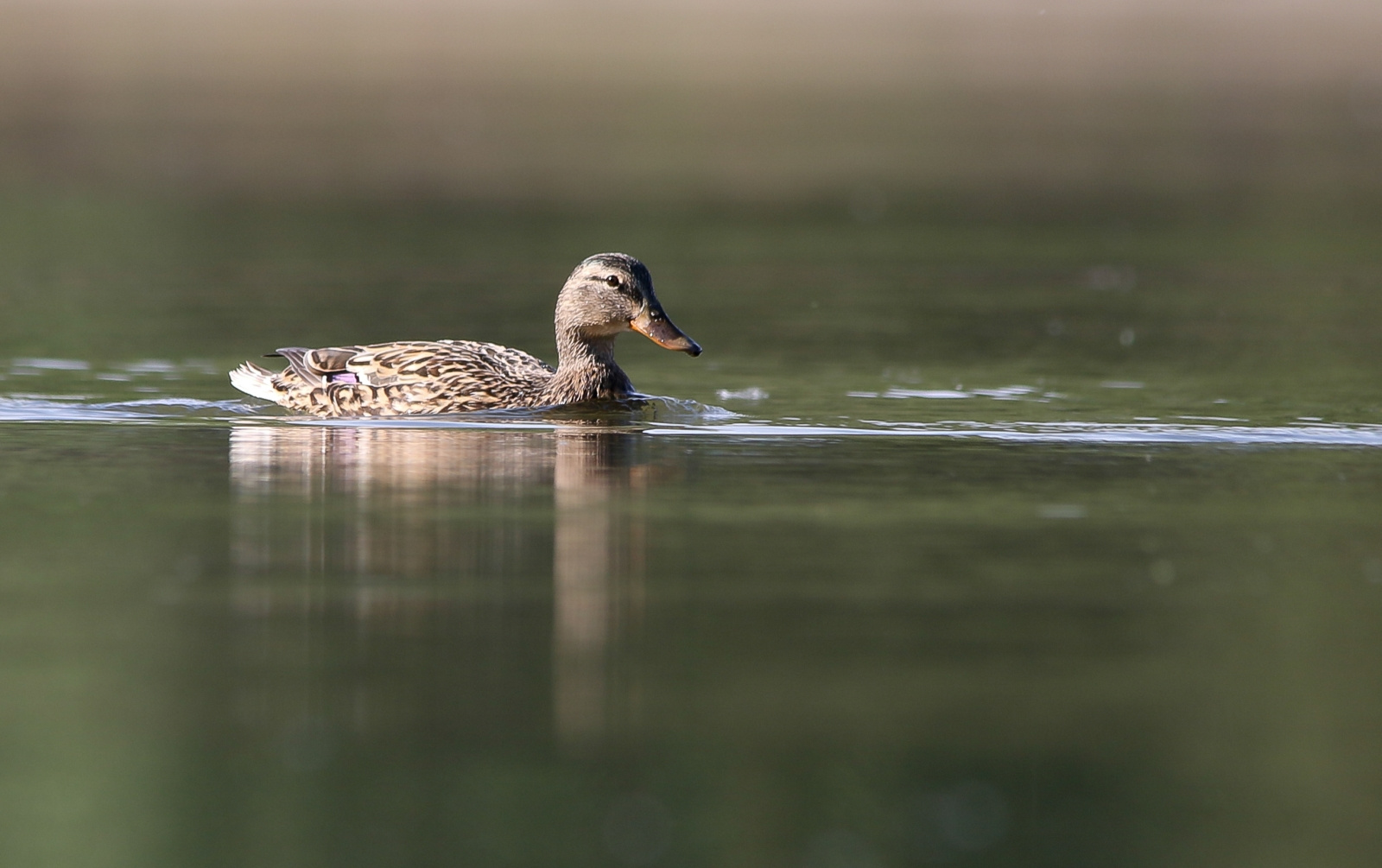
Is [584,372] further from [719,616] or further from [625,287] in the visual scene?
[719,616]

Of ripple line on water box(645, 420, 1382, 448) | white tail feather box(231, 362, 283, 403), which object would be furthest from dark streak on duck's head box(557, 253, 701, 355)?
white tail feather box(231, 362, 283, 403)

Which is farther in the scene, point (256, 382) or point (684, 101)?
point (684, 101)

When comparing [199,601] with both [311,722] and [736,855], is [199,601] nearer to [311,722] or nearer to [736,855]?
[311,722]

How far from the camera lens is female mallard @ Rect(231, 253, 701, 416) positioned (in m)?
13.5

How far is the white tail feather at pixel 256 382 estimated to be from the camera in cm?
1402

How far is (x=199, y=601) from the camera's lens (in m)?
8.23

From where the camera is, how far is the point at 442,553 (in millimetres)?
9102

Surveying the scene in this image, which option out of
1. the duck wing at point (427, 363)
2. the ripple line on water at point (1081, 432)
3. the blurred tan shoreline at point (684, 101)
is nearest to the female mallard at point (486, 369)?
the duck wing at point (427, 363)

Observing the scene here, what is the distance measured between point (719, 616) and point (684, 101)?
129ft

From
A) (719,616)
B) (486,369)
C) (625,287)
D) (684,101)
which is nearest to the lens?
(719,616)

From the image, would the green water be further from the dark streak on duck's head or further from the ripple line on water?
Answer: the dark streak on duck's head

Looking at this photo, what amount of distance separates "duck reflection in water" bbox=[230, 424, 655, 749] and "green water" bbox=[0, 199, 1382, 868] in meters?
0.03

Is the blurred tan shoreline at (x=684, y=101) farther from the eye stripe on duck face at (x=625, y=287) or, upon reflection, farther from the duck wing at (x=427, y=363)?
the duck wing at (x=427, y=363)

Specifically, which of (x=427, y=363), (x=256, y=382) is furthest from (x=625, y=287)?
(x=256, y=382)
